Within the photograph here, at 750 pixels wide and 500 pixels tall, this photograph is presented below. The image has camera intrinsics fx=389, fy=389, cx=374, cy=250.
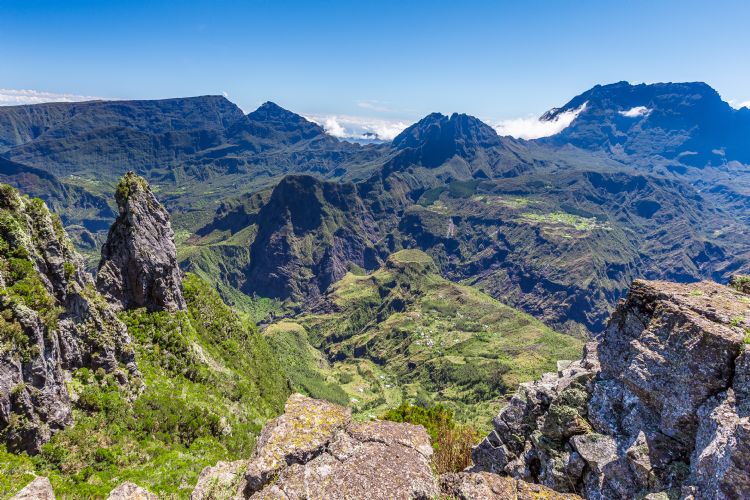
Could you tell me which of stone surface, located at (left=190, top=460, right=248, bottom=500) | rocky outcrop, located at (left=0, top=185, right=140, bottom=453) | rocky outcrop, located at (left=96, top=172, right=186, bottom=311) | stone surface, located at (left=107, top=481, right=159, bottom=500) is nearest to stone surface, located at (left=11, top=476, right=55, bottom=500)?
stone surface, located at (left=107, top=481, right=159, bottom=500)

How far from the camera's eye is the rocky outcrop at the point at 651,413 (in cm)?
1953

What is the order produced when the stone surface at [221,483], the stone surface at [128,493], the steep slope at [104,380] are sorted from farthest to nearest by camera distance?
1. the steep slope at [104,380]
2. the stone surface at [221,483]
3. the stone surface at [128,493]

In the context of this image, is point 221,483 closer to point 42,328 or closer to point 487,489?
point 487,489

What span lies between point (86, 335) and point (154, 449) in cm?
1903

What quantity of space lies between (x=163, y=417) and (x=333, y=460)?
178 ft

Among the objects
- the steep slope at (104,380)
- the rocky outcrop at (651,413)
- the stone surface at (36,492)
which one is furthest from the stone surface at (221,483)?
the rocky outcrop at (651,413)

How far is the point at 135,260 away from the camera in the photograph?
83.1m

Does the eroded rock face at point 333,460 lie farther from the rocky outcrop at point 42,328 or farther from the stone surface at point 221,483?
the rocky outcrop at point 42,328

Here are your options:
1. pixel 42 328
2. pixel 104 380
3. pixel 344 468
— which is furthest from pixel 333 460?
pixel 104 380

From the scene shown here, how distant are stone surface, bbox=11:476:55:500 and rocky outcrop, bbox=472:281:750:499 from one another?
27.5 meters

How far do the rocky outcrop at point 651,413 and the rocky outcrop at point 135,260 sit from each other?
79758 millimetres

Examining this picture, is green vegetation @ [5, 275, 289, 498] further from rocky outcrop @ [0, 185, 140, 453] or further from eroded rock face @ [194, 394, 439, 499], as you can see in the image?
eroded rock face @ [194, 394, 439, 499]

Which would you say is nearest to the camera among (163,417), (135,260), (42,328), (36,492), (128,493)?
(36,492)

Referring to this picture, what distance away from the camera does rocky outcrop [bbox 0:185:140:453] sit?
131 ft
